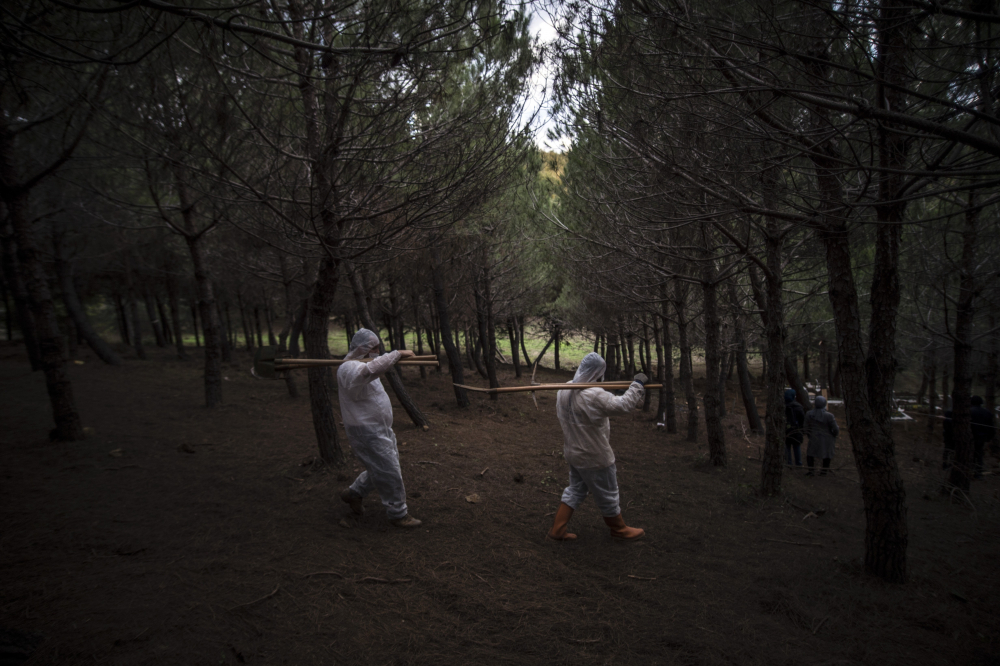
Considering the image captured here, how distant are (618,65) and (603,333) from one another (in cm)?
1282

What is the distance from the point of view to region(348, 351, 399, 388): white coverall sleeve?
14.3 feet

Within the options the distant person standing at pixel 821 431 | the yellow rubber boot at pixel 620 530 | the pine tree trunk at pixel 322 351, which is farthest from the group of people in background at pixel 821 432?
the pine tree trunk at pixel 322 351

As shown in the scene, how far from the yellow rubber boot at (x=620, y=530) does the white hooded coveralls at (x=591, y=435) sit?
77 millimetres

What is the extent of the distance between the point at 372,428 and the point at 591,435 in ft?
6.26

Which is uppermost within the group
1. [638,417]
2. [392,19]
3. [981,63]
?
[392,19]

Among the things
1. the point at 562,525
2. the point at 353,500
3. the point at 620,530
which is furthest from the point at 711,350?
the point at 353,500

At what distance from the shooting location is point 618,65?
429 cm

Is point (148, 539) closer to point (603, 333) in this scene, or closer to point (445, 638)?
point (445, 638)

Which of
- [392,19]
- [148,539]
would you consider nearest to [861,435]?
[392,19]

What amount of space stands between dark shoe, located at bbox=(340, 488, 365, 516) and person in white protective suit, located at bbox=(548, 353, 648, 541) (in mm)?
1771

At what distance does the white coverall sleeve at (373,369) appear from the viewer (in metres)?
4.37

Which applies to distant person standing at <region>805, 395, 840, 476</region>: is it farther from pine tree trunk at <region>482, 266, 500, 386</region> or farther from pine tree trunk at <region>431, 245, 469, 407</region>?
pine tree trunk at <region>482, 266, 500, 386</region>

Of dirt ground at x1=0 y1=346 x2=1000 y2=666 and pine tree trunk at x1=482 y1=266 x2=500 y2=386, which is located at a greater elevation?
pine tree trunk at x1=482 y1=266 x2=500 y2=386

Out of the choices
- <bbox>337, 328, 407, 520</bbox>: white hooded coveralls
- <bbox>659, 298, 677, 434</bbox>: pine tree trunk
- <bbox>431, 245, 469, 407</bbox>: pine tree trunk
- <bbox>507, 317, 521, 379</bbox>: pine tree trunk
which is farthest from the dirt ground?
<bbox>507, 317, 521, 379</bbox>: pine tree trunk
